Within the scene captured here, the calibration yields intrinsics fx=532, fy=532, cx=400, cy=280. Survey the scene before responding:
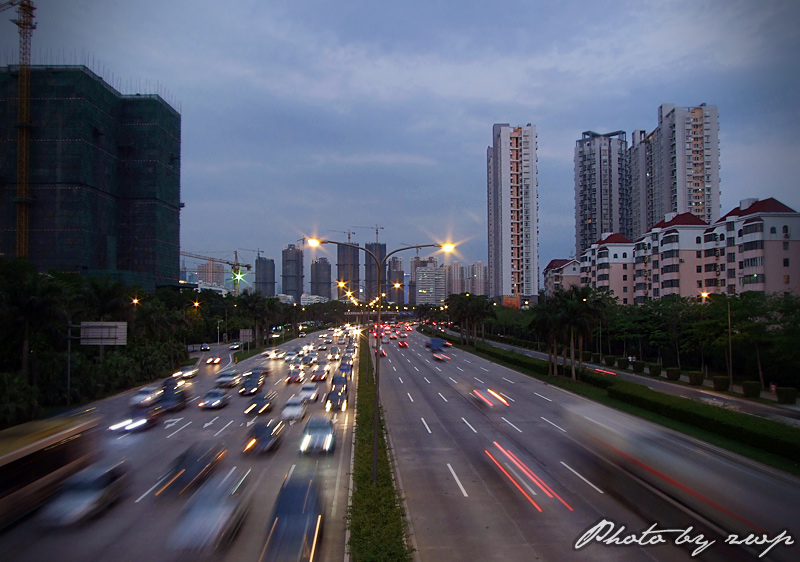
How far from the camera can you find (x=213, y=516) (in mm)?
16125

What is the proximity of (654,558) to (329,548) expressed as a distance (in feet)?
27.7

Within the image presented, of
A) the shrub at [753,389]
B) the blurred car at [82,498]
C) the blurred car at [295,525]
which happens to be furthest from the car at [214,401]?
the shrub at [753,389]

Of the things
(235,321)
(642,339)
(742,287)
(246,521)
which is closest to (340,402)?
(246,521)

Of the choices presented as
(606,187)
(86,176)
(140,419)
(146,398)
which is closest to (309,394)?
(146,398)

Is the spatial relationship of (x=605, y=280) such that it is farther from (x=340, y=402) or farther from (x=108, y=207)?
(x=108, y=207)

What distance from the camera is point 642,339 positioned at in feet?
210

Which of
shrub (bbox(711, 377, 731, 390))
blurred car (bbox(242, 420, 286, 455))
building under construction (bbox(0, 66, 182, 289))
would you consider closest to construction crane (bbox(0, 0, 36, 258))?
building under construction (bbox(0, 66, 182, 289))

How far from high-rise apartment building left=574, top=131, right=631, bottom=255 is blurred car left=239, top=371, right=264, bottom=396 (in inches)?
5530

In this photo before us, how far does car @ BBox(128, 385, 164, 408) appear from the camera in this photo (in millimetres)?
36562

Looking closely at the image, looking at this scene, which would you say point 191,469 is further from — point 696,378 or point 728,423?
point 696,378

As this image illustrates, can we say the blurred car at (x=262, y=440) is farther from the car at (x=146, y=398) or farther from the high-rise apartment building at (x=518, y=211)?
the high-rise apartment building at (x=518, y=211)

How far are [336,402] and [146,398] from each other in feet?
44.8

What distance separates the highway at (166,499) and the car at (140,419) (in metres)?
0.49

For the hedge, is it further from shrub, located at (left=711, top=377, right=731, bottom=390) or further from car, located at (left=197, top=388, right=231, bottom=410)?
car, located at (left=197, top=388, right=231, bottom=410)
